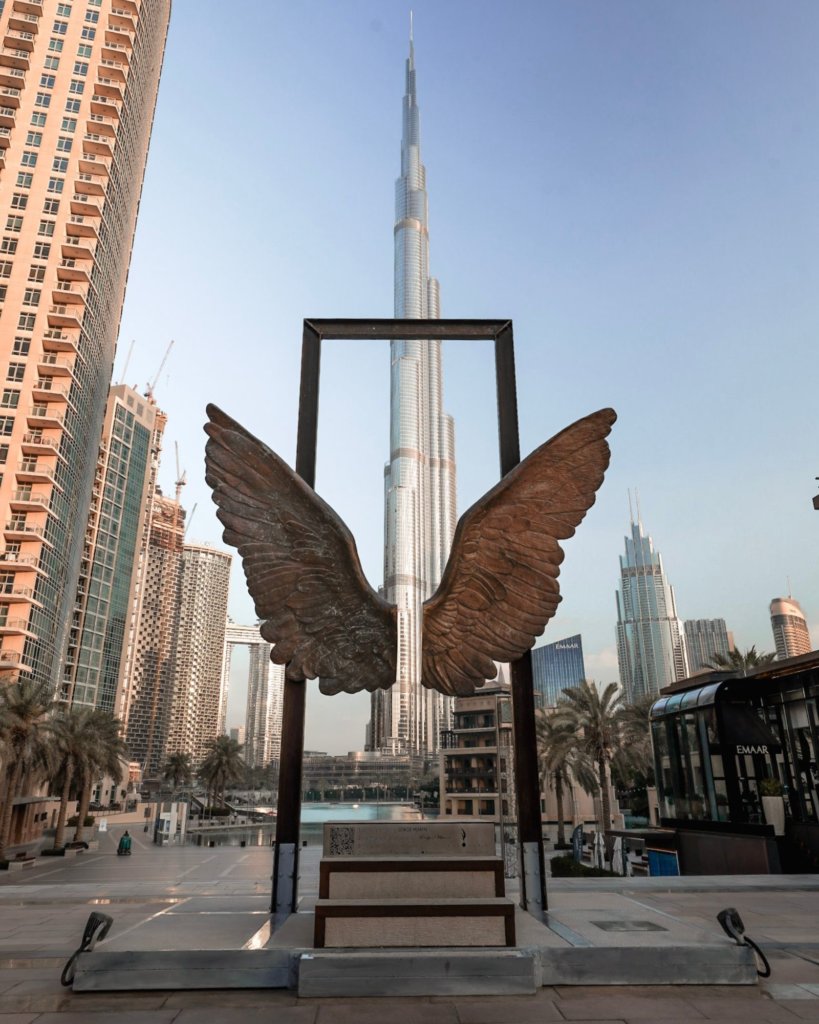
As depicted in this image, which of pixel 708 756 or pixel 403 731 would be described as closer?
pixel 403 731

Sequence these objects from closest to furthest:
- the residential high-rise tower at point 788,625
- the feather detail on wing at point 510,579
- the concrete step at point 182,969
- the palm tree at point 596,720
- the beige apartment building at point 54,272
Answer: the concrete step at point 182,969 < the feather detail on wing at point 510,579 < the palm tree at point 596,720 < the beige apartment building at point 54,272 < the residential high-rise tower at point 788,625

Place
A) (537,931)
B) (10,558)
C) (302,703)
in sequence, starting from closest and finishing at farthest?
(537,931)
(302,703)
(10,558)

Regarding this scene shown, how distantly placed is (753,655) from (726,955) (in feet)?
119

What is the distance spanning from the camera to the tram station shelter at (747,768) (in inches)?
800

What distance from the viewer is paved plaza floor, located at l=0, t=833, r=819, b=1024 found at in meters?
6.61

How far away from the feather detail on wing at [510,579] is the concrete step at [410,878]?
246cm

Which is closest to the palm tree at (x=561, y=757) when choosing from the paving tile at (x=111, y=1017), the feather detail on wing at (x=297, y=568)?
the feather detail on wing at (x=297, y=568)

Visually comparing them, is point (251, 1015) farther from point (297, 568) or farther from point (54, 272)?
point (54, 272)

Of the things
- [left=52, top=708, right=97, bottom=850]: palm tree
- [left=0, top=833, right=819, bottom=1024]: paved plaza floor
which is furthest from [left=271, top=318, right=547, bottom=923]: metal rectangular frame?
[left=52, top=708, right=97, bottom=850]: palm tree

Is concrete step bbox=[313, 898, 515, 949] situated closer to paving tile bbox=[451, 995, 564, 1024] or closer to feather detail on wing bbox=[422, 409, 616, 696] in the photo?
paving tile bbox=[451, 995, 564, 1024]

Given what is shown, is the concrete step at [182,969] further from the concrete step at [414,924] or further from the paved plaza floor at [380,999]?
the concrete step at [414,924]

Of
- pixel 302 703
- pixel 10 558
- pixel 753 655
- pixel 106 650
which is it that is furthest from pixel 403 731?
pixel 106 650

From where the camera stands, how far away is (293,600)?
10297mm

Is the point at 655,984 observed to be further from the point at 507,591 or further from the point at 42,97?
the point at 42,97
